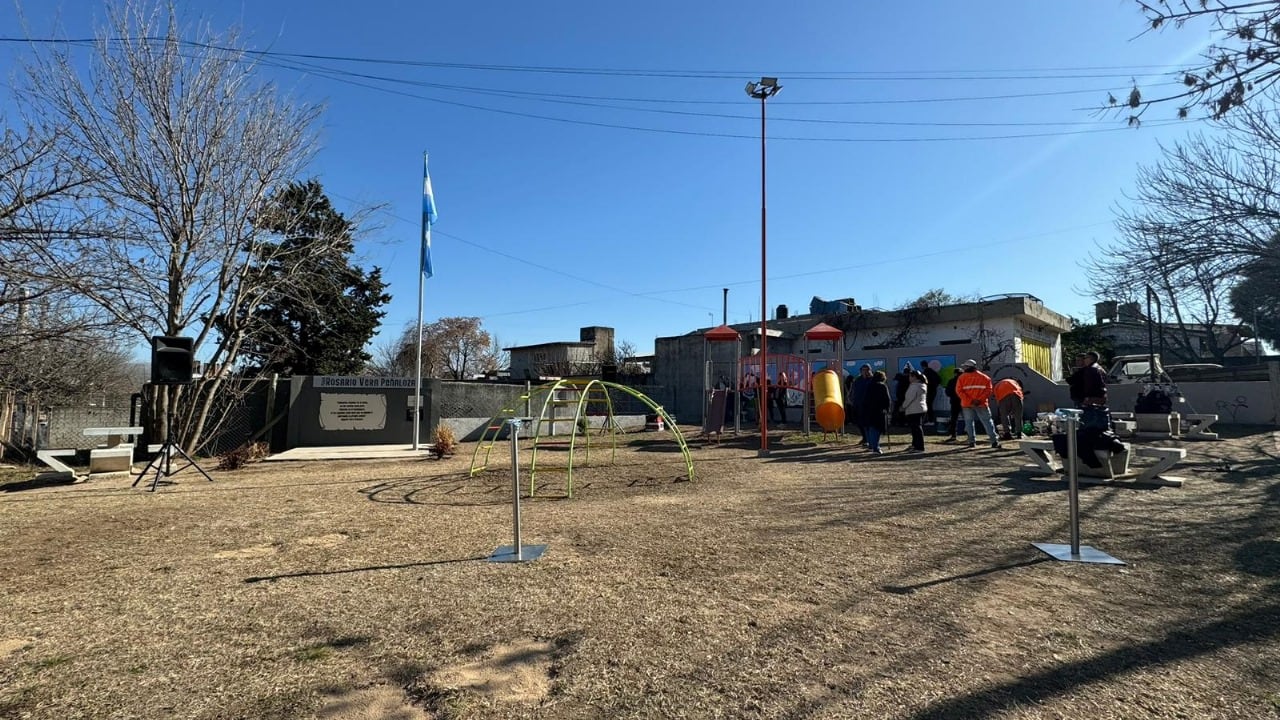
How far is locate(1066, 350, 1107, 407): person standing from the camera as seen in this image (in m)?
9.63

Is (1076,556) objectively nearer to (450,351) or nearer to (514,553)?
(514,553)

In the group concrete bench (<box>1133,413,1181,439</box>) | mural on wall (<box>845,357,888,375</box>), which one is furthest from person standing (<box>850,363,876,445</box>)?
mural on wall (<box>845,357,888,375</box>)

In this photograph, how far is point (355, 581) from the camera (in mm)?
4723

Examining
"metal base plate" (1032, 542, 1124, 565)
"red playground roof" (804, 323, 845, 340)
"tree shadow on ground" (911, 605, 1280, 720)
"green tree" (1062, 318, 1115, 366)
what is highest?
"green tree" (1062, 318, 1115, 366)

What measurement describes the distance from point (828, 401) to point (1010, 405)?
15.6 feet

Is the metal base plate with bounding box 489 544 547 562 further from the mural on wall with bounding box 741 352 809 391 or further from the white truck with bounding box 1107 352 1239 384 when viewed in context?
the white truck with bounding box 1107 352 1239 384

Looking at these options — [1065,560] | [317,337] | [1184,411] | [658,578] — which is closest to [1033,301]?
[1184,411]

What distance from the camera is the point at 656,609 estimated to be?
13.1ft

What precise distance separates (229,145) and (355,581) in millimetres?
11871

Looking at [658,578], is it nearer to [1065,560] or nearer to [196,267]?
[1065,560]

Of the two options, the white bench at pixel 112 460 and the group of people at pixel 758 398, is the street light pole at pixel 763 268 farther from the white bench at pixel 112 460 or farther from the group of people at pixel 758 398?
the white bench at pixel 112 460

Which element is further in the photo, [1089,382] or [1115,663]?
[1089,382]

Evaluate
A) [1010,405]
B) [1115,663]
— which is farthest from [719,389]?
[1115,663]

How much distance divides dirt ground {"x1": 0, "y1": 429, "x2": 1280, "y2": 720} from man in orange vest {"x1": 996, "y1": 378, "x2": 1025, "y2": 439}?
6.77 metres
